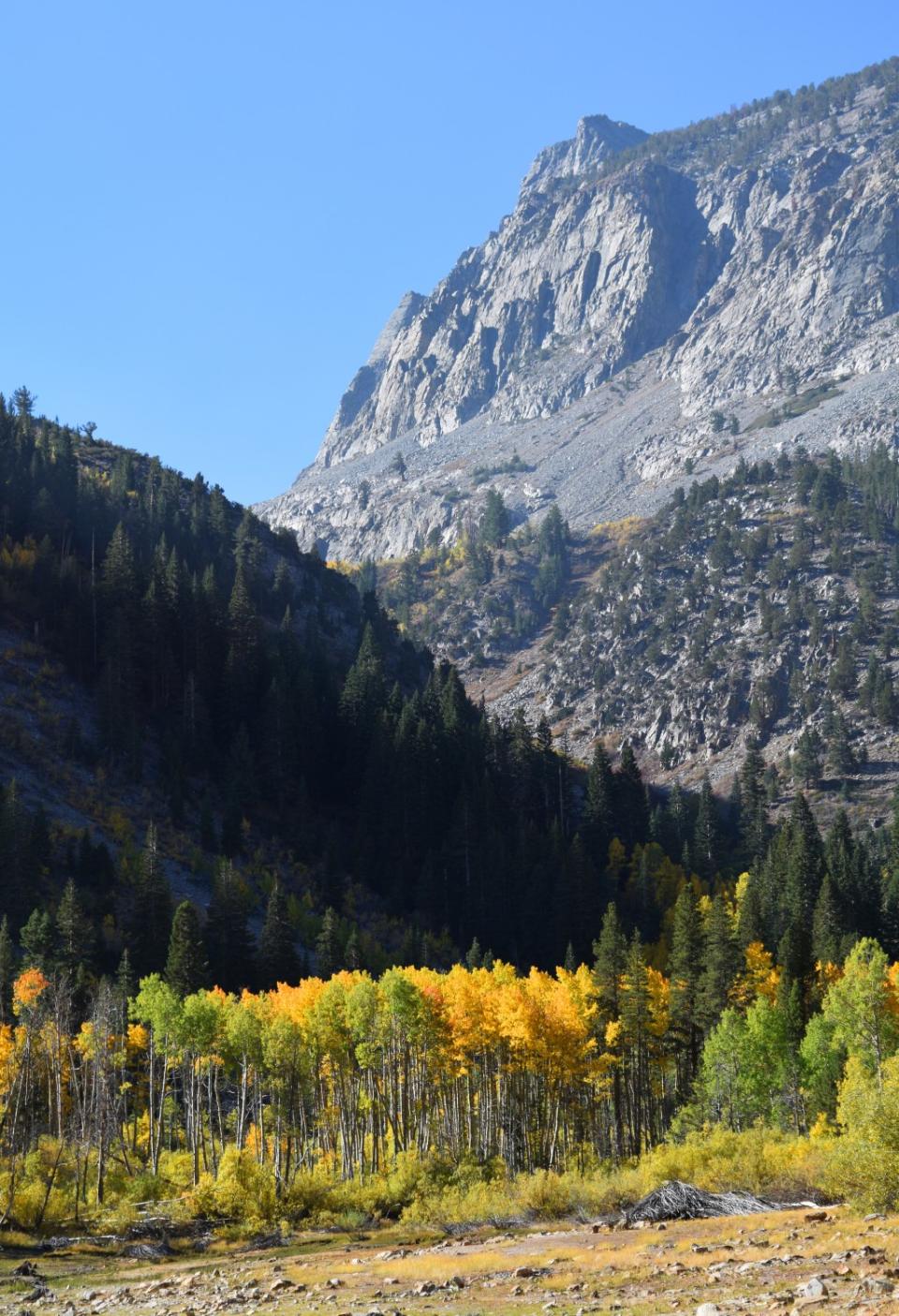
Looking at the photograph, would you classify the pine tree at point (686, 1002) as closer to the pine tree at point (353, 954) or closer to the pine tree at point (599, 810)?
the pine tree at point (353, 954)

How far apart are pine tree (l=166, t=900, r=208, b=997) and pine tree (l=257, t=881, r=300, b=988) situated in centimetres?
1029

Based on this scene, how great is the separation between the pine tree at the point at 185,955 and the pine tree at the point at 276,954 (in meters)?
10.3

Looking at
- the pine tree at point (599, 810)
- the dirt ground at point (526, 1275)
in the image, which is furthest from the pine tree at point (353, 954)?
the dirt ground at point (526, 1275)

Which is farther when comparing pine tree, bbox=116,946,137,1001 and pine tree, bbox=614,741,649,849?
pine tree, bbox=614,741,649,849

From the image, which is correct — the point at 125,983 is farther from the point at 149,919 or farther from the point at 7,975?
the point at 149,919

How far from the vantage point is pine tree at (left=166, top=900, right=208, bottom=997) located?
3605 inches

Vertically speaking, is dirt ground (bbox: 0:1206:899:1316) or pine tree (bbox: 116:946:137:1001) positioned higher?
pine tree (bbox: 116:946:137:1001)

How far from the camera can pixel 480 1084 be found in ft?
250

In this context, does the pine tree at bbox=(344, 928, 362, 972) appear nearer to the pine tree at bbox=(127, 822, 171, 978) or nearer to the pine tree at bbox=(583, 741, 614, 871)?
the pine tree at bbox=(127, 822, 171, 978)

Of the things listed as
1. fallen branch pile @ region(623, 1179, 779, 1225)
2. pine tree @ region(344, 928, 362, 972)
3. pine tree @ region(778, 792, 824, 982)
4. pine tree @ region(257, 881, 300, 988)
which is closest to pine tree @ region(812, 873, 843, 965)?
pine tree @ region(778, 792, 824, 982)

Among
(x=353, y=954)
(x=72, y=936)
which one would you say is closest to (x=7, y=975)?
(x=72, y=936)

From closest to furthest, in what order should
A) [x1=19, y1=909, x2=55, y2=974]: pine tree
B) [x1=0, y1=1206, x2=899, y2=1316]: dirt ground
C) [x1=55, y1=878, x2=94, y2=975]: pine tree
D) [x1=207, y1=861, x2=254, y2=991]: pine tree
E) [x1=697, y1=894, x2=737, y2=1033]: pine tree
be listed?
[x1=0, y1=1206, x2=899, y2=1316]: dirt ground, [x1=697, y1=894, x2=737, y2=1033]: pine tree, [x1=19, y1=909, x2=55, y2=974]: pine tree, [x1=55, y1=878, x2=94, y2=975]: pine tree, [x1=207, y1=861, x2=254, y2=991]: pine tree

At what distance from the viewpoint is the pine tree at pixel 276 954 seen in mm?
104875

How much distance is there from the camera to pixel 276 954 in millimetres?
105188
